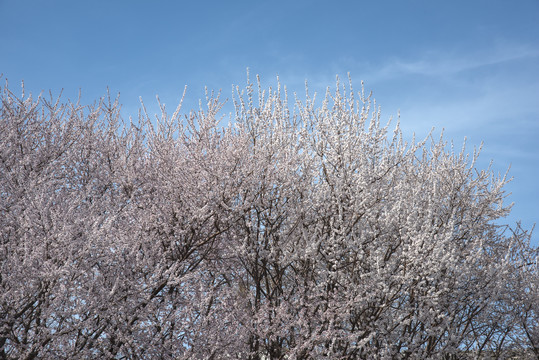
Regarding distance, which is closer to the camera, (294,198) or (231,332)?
(231,332)

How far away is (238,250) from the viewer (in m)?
10.2

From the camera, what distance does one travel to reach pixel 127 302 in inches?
341

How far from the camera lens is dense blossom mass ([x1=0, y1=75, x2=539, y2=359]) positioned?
8.11 meters

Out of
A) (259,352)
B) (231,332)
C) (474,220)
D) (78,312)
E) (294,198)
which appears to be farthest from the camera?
(474,220)

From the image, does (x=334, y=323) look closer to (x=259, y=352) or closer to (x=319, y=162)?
(x=259, y=352)

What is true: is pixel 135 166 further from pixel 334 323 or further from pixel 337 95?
pixel 334 323

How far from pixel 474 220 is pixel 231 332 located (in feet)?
26.8

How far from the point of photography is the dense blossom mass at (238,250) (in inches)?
319

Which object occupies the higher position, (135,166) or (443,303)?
(135,166)

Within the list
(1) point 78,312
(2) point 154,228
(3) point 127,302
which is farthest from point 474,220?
(1) point 78,312

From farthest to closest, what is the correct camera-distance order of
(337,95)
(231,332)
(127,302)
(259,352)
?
(337,95)
(259,352)
(231,332)
(127,302)

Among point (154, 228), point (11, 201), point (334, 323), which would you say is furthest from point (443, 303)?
point (11, 201)

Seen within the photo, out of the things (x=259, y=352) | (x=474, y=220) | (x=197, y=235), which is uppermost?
(x=474, y=220)

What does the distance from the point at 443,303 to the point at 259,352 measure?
4415 millimetres
